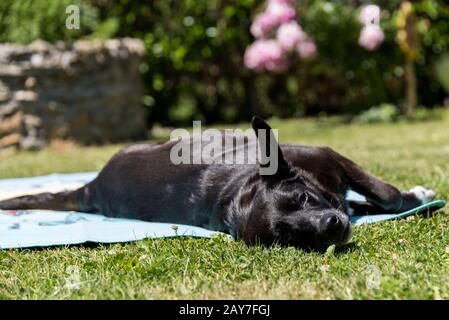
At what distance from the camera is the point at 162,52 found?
12969mm

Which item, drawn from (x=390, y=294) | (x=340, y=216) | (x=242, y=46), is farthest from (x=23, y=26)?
(x=390, y=294)

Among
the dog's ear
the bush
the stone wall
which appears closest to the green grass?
the dog's ear

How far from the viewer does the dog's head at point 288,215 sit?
11.8ft

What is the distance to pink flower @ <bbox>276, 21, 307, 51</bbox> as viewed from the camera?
39.2ft

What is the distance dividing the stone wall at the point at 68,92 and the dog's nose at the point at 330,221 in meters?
7.07

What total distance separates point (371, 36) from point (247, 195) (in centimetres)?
857

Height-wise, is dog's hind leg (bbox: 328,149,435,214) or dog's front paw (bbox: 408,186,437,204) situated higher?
dog's hind leg (bbox: 328,149,435,214)

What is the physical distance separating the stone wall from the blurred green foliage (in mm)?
1992

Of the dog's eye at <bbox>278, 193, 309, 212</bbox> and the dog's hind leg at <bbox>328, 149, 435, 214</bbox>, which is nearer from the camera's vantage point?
the dog's eye at <bbox>278, 193, 309, 212</bbox>

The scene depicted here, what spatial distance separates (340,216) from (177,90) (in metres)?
10.3

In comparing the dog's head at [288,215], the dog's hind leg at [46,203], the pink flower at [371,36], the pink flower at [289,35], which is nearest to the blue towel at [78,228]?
the dog's hind leg at [46,203]

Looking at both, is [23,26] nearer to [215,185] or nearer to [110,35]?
[110,35]

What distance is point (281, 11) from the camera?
1191 cm

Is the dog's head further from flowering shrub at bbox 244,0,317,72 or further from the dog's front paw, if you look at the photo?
flowering shrub at bbox 244,0,317,72
